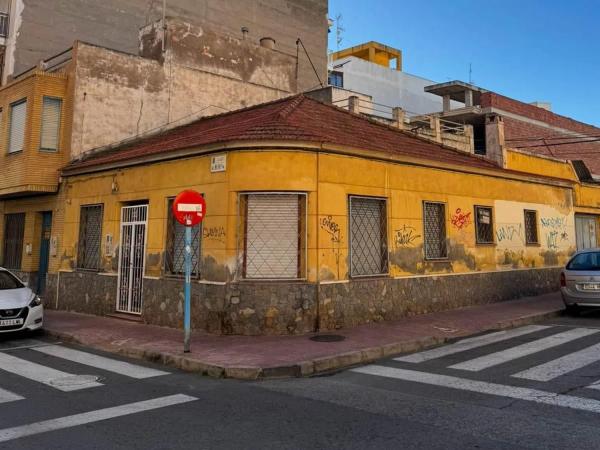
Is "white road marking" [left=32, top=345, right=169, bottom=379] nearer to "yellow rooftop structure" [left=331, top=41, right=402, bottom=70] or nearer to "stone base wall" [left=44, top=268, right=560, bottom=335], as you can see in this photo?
"stone base wall" [left=44, top=268, right=560, bottom=335]

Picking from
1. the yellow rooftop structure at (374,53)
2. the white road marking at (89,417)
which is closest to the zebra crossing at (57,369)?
the white road marking at (89,417)

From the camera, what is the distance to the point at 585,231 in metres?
19.7

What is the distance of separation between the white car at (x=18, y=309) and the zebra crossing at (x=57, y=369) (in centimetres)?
50

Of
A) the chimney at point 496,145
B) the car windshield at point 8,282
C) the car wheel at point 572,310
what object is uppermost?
the chimney at point 496,145

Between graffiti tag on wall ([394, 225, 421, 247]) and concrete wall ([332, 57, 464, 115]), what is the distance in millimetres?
30796

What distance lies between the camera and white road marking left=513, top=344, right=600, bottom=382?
248 inches

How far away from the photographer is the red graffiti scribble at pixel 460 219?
12.9 m

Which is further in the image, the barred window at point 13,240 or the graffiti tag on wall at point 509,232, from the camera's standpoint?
the barred window at point 13,240

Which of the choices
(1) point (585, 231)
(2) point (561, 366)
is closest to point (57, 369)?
(2) point (561, 366)

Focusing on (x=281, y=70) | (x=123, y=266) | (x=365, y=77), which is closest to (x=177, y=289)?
(x=123, y=266)

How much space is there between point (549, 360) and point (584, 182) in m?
15.6

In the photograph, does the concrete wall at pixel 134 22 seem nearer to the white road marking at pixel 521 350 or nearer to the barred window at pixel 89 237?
the barred window at pixel 89 237

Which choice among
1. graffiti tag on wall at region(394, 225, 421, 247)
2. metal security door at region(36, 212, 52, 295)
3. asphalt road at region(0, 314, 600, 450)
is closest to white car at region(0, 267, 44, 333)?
asphalt road at region(0, 314, 600, 450)

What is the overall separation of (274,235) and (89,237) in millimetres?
6762
